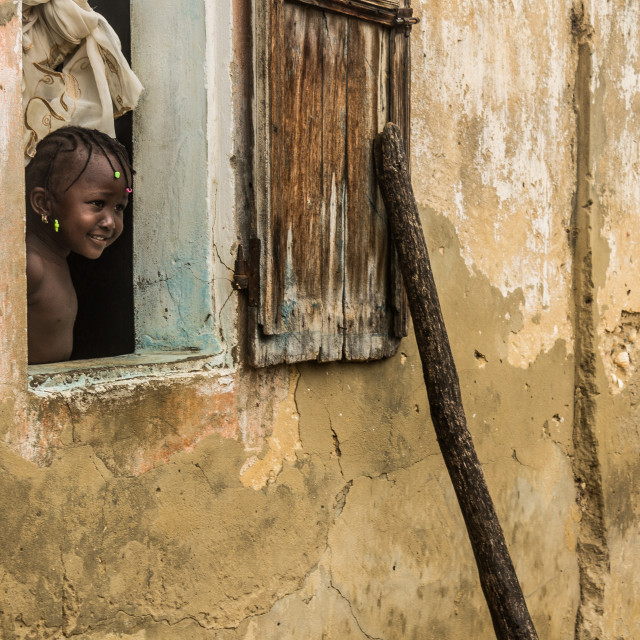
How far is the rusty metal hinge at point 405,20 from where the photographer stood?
2.54m

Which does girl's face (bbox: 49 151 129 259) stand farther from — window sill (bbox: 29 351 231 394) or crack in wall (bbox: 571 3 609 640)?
crack in wall (bbox: 571 3 609 640)

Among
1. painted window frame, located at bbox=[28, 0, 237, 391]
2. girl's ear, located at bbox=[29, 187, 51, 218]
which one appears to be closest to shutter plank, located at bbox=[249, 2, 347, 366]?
painted window frame, located at bbox=[28, 0, 237, 391]

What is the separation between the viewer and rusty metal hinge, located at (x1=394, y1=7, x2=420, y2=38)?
2537 millimetres

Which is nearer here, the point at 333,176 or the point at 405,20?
the point at 333,176

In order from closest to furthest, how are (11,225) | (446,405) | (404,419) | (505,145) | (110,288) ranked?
(11,225) < (446,405) < (110,288) < (404,419) < (505,145)

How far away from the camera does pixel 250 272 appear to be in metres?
2.22

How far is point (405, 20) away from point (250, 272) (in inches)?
37.5

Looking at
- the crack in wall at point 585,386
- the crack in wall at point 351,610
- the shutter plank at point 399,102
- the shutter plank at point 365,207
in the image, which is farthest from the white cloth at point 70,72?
the crack in wall at point 585,386

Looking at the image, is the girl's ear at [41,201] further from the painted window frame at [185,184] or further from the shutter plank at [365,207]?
the shutter plank at [365,207]

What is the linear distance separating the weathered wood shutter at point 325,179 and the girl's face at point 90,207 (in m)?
0.40

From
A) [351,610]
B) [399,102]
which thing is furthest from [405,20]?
[351,610]

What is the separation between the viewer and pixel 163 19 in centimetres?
221

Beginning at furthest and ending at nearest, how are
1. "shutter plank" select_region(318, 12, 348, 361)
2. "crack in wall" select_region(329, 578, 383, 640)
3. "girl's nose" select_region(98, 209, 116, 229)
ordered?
"crack in wall" select_region(329, 578, 383, 640), "shutter plank" select_region(318, 12, 348, 361), "girl's nose" select_region(98, 209, 116, 229)

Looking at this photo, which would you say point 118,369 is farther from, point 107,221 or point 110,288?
point 110,288
